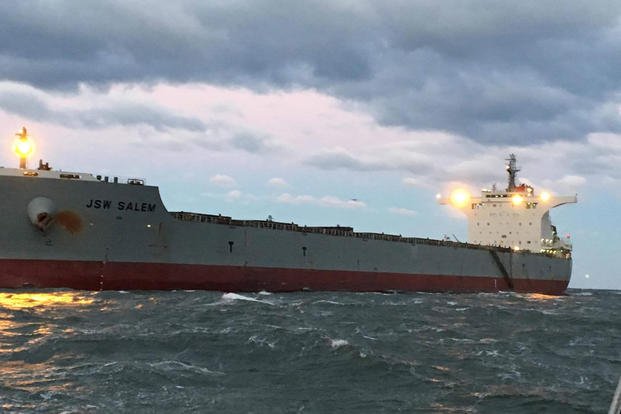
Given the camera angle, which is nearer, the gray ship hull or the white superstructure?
the gray ship hull

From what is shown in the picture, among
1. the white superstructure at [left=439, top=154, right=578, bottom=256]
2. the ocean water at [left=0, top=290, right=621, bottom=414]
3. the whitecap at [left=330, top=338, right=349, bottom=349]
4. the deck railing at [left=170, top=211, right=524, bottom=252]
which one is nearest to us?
the ocean water at [left=0, top=290, right=621, bottom=414]

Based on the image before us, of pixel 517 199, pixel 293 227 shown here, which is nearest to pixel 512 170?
pixel 517 199

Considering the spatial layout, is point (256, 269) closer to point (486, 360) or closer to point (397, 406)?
point (486, 360)

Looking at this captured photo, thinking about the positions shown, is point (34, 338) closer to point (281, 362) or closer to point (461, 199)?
point (281, 362)

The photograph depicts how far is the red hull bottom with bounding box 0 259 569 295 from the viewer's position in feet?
80.6

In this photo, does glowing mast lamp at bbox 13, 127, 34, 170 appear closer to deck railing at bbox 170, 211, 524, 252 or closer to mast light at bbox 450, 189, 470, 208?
deck railing at bbox 170, 211, 524, 252

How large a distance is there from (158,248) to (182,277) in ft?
5.84

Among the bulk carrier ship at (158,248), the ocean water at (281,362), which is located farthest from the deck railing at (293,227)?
the ocean water at (281,362)

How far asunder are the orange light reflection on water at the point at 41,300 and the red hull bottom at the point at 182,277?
1366 mm

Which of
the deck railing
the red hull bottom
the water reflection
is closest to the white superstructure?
the deck railing

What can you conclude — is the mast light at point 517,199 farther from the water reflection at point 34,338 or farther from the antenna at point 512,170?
the water reflection at point 34,338

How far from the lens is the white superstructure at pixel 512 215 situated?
183 feet

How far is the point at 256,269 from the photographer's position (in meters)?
30.2

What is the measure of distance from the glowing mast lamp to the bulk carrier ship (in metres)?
0.04
